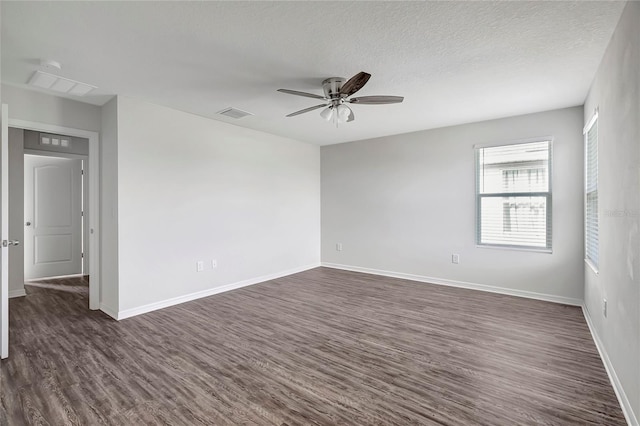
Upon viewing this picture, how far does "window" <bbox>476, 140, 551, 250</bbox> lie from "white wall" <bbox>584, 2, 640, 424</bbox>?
148 centimetres

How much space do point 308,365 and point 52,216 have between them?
18.2 ft

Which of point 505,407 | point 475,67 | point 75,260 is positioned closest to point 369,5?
point 475,67

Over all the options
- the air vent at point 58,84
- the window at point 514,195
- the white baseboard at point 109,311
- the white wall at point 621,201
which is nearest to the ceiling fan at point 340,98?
the white wall at point 621,201

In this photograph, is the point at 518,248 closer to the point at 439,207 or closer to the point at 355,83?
the point at 439,207

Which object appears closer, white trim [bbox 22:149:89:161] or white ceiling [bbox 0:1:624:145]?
white ceiling [bbox 0:1:624:145]

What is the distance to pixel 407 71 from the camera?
9.29ft

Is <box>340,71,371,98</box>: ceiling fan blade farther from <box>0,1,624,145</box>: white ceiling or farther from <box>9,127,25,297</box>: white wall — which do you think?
<box>9,127,25,297</box>: white wall

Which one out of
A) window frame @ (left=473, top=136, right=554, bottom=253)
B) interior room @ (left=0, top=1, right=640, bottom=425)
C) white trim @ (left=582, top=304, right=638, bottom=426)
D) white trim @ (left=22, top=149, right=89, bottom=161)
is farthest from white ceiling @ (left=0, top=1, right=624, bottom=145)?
white trim @ (left=582, top=304, right=638, bottom=426)

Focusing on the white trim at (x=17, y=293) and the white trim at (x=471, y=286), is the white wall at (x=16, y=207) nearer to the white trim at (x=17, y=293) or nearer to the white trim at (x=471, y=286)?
the white trim at (x=17, y=293)

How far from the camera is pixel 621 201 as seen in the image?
6.64 feet

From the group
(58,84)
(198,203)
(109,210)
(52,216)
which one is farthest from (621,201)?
(52,216)

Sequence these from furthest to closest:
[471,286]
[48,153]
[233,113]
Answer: [471,286] < [48,153] < [233,113]

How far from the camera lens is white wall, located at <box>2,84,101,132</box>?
3166 mm

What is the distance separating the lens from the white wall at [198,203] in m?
3.56
